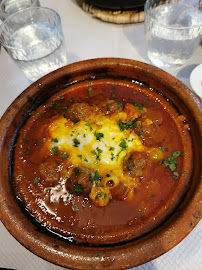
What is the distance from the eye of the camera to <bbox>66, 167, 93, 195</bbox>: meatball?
4.34ft

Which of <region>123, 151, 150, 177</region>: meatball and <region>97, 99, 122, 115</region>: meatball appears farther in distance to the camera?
<region>97, 99, 122, 115</region>: meatball

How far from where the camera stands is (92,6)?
101 inches

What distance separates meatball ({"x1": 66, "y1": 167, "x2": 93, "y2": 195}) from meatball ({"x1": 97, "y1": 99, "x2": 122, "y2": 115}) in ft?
1.46

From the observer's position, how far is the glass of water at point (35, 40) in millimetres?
1896

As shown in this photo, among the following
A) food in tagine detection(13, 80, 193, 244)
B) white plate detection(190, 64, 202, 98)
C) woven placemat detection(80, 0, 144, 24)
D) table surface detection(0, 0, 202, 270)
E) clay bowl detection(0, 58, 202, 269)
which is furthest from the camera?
woven placemat detection(80, 0, 144, 24)

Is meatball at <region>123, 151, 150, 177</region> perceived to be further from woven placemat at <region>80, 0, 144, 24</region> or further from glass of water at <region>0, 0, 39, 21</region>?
glass of water at <region>0, 0, 39, 21</region>

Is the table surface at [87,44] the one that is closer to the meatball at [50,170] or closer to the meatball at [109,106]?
the meatball at [50,170]

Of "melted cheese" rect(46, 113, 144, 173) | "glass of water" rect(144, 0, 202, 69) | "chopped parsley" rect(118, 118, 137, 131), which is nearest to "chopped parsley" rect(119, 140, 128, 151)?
"melted cheese" rect(46, 113, 144, 173)

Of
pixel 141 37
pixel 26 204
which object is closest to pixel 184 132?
pixel 26 204

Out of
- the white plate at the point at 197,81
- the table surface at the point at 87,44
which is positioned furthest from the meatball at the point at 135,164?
the table surface at the point at 87,44

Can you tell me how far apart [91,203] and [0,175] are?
530 millimetres

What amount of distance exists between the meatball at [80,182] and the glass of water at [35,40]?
3.39ft

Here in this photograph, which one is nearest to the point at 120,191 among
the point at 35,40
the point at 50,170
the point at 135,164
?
the point at 135,164

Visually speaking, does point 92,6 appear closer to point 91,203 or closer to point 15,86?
point 15,86
